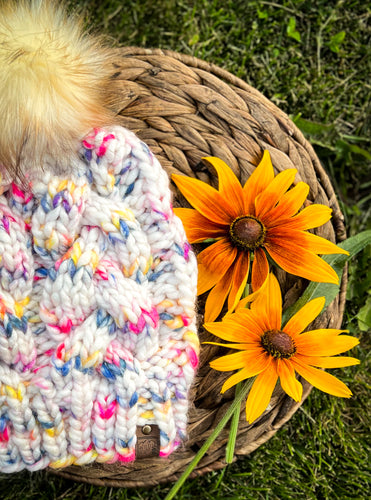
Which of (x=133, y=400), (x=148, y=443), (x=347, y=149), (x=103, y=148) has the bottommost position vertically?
(x=148, y=443)

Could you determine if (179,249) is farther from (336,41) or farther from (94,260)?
(336,41)

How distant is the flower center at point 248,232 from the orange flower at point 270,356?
6cm

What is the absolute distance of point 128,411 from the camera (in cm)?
68

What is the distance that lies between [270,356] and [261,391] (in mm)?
45

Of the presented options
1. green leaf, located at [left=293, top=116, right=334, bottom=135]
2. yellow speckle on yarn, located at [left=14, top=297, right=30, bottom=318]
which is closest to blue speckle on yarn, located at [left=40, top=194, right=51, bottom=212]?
yellow speckle on yarn, located at [left=14, top=297, right=30, bottom=318]

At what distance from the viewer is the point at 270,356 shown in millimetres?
727

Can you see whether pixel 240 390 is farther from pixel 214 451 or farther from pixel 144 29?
pixel 144 29

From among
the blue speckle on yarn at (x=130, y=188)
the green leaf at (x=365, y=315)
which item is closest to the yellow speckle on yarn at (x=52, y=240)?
the blue speckle on yarn at (x=130, y=188)

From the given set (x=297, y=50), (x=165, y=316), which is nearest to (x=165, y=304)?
(x=165, y=316)

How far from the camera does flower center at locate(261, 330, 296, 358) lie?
28.3 inches

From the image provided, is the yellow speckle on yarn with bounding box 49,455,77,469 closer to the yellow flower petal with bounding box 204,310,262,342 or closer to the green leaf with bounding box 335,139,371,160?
the yellow flower petal with bounding box 204,310,262,342

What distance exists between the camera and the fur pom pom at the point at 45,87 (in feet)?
2.02

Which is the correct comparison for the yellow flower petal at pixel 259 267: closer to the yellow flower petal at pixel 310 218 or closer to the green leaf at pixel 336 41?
the yellow flower petal at pixel 310 218

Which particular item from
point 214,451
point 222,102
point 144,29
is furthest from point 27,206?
point 144,29
